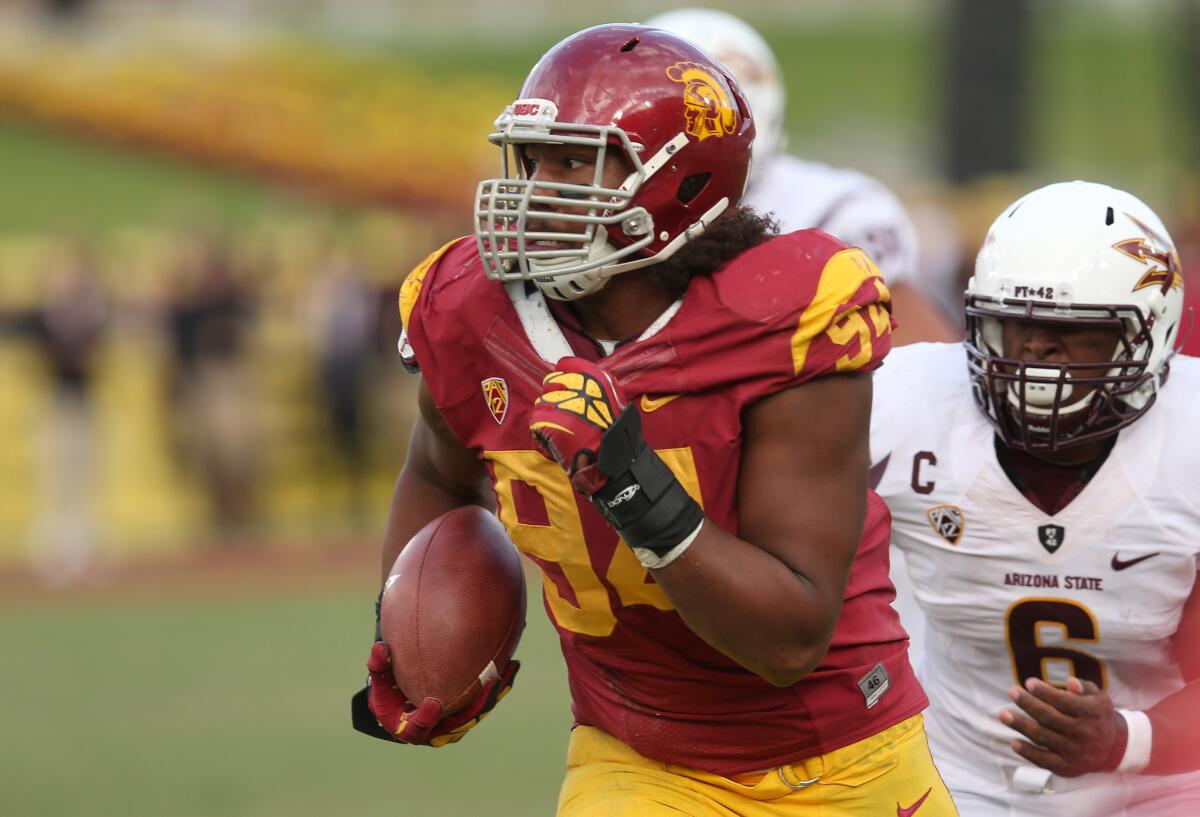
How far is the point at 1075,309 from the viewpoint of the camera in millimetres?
3340

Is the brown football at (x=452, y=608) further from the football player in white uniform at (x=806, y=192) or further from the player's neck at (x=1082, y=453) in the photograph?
the football player in white uniform at (x=806, y=192)

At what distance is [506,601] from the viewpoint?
3146 mm

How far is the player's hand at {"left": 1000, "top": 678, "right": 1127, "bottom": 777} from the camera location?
3.07 m

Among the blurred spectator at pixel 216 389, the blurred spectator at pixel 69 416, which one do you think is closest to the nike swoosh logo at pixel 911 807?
the blurred spectator at pixel 69 416

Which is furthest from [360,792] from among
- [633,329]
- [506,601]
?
[633,329]

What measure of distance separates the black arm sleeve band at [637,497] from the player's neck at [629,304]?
330mm

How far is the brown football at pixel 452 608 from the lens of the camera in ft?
9.97

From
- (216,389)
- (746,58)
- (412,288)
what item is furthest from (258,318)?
Result: (412,288)

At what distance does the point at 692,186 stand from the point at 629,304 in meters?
0.21

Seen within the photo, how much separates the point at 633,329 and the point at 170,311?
1074cm

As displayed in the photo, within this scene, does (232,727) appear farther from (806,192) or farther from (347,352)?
(347,352)

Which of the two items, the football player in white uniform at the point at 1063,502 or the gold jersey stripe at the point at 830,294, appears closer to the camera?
the gold jersey stripe at the point at 830,294

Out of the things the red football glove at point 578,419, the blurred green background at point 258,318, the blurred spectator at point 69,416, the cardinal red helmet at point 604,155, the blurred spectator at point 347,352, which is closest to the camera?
the red football glove at point 578,419

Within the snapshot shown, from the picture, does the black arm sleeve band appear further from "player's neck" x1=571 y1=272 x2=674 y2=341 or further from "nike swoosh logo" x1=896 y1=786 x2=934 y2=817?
"nike swoosh logo" x1=896 y1=786 x2=934 y2=817
